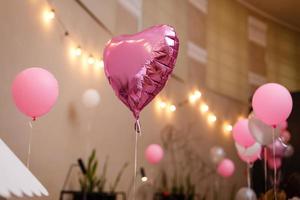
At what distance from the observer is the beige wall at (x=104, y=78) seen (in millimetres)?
3426

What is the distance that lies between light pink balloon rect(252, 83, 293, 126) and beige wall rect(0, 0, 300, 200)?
6.36 ft

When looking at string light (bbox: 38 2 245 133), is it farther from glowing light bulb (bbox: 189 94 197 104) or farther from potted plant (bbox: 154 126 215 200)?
potted plant (bbox: 154 126 215 200)

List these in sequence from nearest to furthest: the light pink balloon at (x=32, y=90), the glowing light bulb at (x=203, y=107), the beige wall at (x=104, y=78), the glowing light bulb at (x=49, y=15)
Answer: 1. the light pink balloon at (x=32, y=90)
2. the beige wall at (x=104, y=78)
3. the glowing light bulb at (x=49, y=15)
4. the glowing light bulb at (x=203, y=107)

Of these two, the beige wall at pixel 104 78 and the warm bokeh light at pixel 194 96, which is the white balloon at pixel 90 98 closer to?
the beige wall at pixel 104 78

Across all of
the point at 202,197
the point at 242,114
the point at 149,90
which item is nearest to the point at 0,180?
the point at 149,90

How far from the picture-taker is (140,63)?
8.30ft

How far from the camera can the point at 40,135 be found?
3670 millimetres

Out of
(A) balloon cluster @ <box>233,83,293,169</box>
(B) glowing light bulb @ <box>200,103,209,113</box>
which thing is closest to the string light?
(B) glowing light bulb @ <box>200,103,209,113</box>

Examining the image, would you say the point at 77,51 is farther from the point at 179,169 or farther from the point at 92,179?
the point at 179,169

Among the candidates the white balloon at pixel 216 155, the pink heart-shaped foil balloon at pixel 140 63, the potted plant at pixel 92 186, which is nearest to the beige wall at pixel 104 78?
the potted plant at pixel 92 186

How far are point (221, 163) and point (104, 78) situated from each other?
240 centimetres

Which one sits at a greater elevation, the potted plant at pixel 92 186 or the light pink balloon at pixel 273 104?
the potted plant at pixel 92 186

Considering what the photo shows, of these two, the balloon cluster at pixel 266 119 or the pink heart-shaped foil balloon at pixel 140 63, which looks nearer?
the pink heart-shaped foil balloon at pixel 140 63

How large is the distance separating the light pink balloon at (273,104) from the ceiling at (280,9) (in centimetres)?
531
